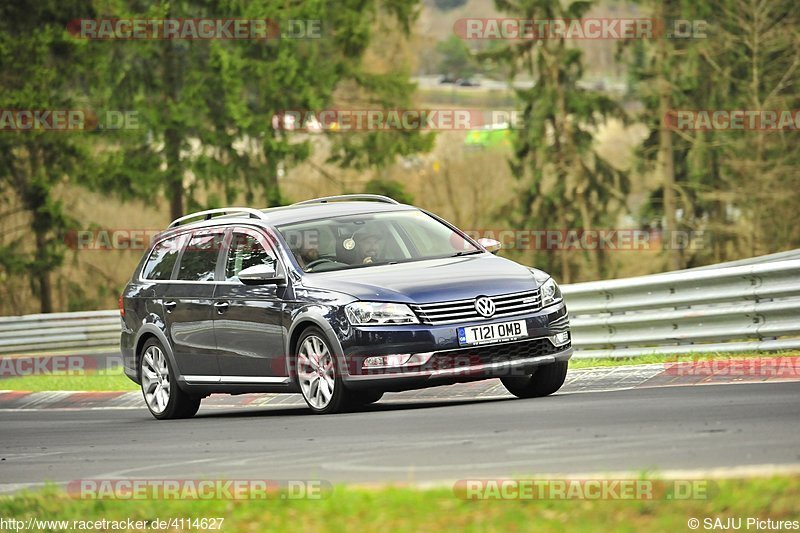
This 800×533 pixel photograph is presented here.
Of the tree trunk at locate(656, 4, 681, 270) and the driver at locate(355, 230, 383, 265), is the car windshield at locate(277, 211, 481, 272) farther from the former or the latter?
the tree trunk at locate(656, 4, 681, 270)

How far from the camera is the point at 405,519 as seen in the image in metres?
6.77

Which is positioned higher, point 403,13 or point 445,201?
point 403,13

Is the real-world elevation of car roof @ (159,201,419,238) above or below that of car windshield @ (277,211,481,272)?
above

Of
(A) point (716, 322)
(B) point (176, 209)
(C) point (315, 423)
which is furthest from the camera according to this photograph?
(B) point (176, 209)

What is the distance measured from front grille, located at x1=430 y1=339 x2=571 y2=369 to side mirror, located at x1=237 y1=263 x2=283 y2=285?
1719 mm

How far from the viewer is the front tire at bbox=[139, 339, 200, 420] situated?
1413 cm

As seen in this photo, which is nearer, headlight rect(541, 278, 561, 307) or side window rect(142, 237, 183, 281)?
headlight rect(541, 278, 561, 307)

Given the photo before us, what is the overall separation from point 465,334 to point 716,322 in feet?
13.5

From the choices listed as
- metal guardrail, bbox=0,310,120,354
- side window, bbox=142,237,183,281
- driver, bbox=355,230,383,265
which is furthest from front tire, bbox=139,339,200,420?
metal guardrail, bbox=0,310,120,354

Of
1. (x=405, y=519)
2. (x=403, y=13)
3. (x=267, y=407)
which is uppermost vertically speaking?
(x=403, y=13)

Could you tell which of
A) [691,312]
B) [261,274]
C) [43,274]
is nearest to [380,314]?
[261,274]

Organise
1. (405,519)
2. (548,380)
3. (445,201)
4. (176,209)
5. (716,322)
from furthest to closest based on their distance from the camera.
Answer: (445,201), (176,209), (716,322), (548,380), (405,519)

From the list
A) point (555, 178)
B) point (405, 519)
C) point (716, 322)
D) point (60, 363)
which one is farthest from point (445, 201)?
point (405, 519)

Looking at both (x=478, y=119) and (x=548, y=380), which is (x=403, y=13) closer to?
(x=478, y=119)
